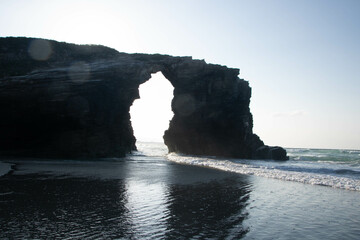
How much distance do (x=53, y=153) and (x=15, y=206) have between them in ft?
101

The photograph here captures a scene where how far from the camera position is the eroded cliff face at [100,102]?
127 ft

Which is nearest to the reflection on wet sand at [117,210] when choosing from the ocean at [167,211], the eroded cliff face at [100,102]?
the ocean at [167,211]

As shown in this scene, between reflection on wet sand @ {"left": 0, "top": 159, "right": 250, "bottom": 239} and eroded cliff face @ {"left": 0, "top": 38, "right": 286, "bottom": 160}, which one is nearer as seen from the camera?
reflection on wet sand @ {"left": 0, "top": 159, "right": 250, "bottom": 239}

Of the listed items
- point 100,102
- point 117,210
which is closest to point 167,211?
point 117,210

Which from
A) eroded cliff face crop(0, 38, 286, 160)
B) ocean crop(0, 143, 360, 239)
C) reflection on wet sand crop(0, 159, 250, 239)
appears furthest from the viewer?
eroded cliff face crop(0, 38, 286, 160)

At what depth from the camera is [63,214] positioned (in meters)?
9.66

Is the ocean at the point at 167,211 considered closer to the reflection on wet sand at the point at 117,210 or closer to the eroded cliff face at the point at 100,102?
the reflection on wet sand at the point at 117,210

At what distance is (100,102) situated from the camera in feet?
138

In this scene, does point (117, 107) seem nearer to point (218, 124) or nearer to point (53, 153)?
point (53, 153)

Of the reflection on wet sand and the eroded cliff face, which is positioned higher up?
the eroded cliff face

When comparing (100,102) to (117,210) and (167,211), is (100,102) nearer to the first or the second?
(117,210)

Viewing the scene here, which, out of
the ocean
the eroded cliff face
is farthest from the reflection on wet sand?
the eroded cliff face

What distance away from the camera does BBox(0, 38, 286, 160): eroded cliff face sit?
127 ft

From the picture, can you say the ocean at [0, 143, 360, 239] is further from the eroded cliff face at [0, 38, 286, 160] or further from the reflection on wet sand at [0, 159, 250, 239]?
the eroded cliff face at [0, 38, 286, 160]
